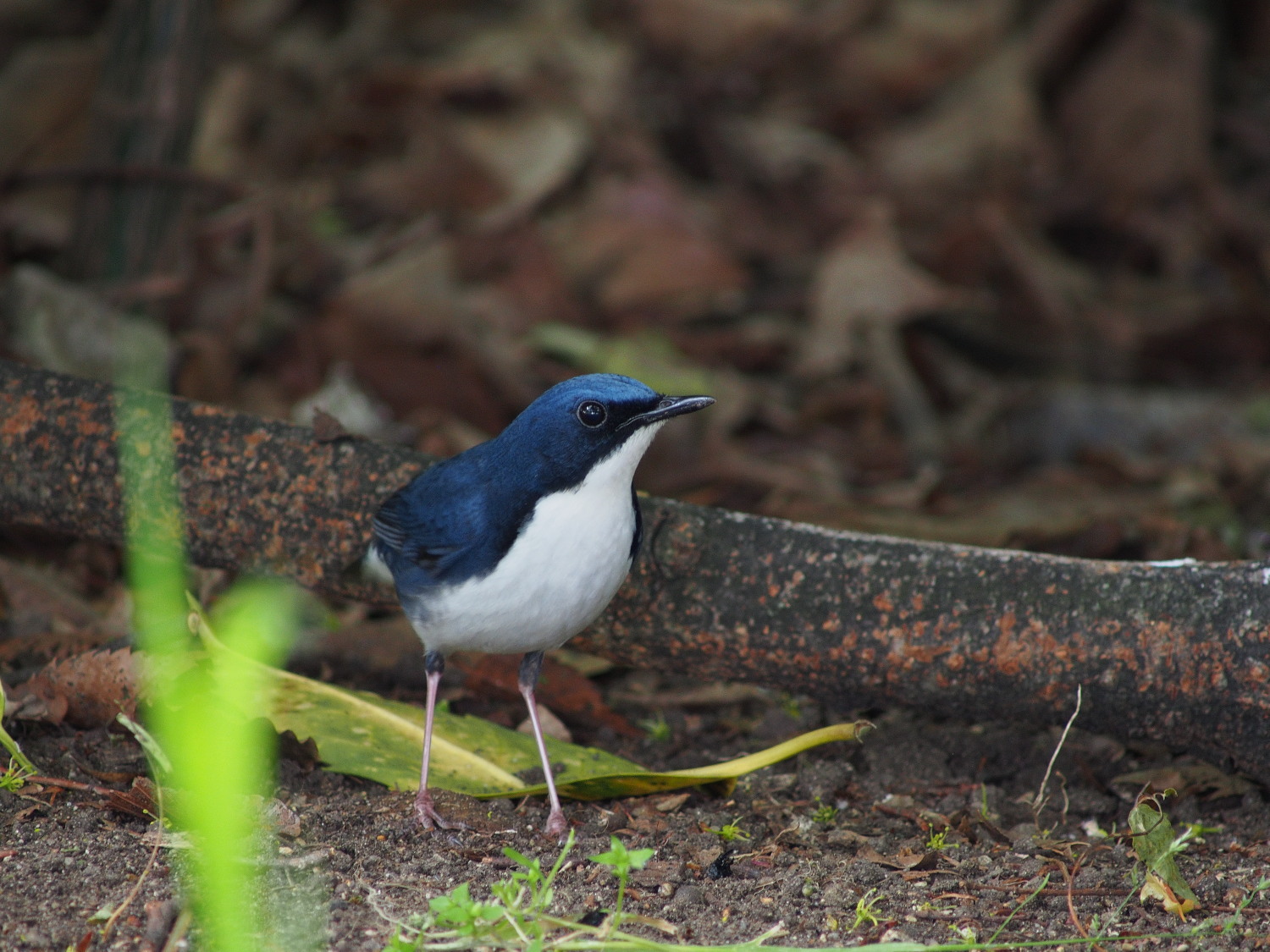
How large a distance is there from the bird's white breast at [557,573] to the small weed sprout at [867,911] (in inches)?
39.7

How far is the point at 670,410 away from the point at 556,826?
1.14 metres

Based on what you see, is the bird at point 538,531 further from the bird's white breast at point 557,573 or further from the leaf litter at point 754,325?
the leaf litter at point 754,325

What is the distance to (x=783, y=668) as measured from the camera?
398 centimetres

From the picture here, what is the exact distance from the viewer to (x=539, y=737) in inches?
149

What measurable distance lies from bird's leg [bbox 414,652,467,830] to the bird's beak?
92 cm

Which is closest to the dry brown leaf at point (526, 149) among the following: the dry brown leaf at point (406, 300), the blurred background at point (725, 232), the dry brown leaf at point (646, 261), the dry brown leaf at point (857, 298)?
the blurred background at point (725, 232)

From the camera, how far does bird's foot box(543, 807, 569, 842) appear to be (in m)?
3.53

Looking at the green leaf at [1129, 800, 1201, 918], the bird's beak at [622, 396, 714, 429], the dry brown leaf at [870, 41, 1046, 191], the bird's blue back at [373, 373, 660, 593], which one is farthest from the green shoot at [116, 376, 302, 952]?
the dry brown leaf at [870, 41, 1046, 191]

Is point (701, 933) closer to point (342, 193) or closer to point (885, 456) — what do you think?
point (885, 456)

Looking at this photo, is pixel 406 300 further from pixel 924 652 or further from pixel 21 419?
pixel 924 652

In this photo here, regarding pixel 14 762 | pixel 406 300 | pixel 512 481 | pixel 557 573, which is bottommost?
pixel 406 300

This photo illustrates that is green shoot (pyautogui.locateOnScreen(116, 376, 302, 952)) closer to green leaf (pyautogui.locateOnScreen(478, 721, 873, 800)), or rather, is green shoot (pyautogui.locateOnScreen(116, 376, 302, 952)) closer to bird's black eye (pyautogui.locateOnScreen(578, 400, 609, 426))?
green leaf (pyautogui.locateOnScreen(478, 721, 873, 800))

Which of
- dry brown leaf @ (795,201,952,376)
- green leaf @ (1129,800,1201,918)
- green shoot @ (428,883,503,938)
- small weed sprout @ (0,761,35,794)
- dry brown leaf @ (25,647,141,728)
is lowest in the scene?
dry brown leaf @ (795,201,952,376)

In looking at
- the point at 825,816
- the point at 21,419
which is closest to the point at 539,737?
the point at 825,816
